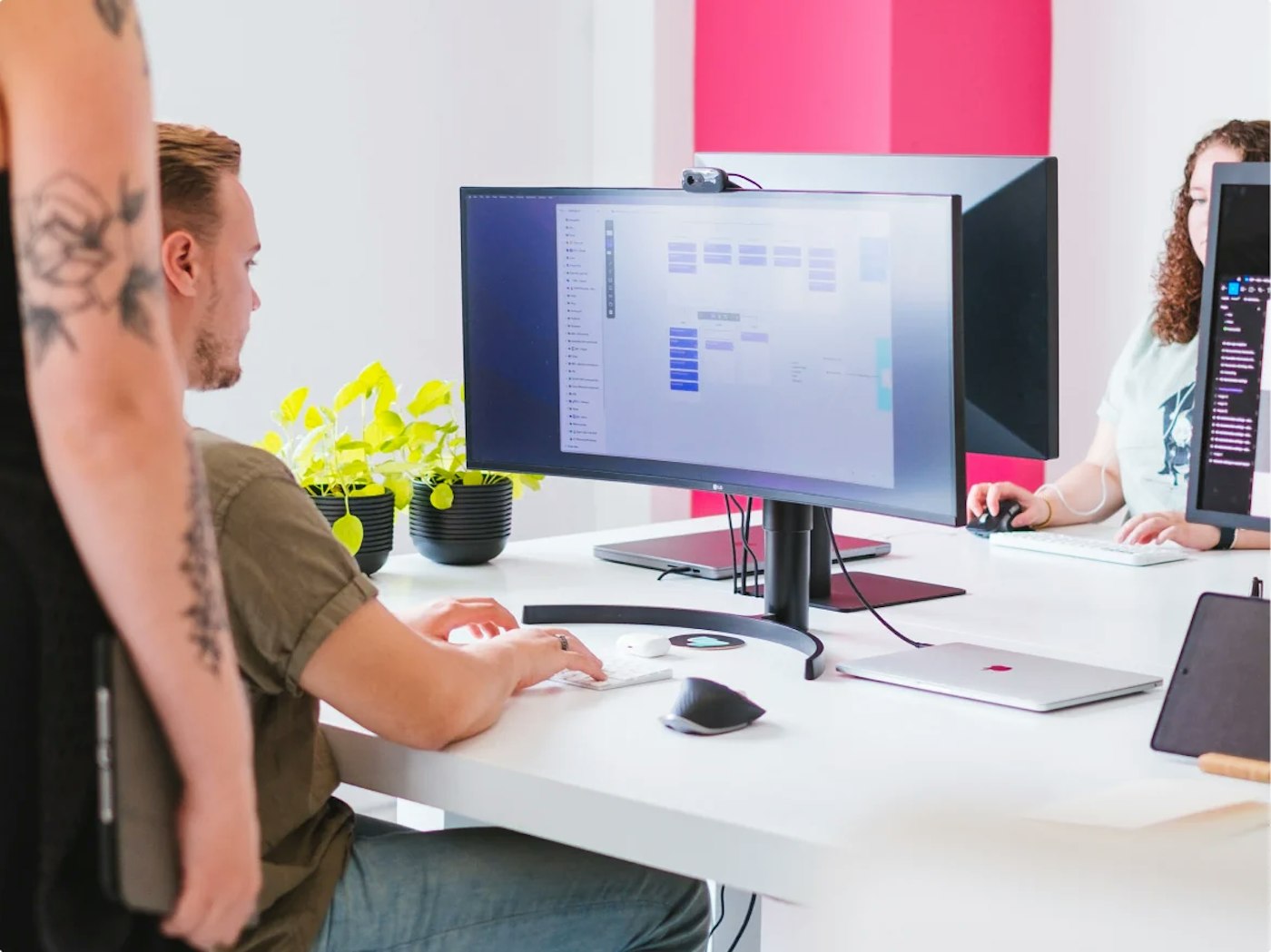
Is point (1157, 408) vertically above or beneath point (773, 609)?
above

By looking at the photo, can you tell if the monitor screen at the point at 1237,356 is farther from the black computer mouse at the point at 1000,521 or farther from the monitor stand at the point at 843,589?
the black computer mouse at the point at 1000,521

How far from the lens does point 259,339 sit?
3426 millimetres

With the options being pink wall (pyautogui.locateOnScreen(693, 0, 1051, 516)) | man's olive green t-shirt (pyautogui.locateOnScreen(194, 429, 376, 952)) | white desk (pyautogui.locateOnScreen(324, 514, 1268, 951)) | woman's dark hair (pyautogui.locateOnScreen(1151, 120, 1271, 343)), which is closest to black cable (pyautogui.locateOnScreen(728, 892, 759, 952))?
white desk (pyautogui.locateOnScreen(324, 514, 1268, 951))

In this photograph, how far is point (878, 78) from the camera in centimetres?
376

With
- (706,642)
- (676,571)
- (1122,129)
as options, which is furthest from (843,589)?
(1122,129)

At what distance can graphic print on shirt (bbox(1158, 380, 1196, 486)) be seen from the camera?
2.68 meters

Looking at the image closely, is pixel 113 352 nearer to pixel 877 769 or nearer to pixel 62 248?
pixel 62 248

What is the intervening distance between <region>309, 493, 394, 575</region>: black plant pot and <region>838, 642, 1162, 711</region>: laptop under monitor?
73 cm

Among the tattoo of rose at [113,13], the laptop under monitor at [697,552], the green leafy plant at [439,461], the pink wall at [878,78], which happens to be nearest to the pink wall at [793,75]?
the pink wall at [878,78]

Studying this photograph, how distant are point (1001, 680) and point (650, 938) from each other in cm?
42

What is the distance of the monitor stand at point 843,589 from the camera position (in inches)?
80.3

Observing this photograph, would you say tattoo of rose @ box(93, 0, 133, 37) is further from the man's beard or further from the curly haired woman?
the curly haired woman

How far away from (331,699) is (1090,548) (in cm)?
135

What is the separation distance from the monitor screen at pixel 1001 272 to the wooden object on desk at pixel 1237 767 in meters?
0.78
